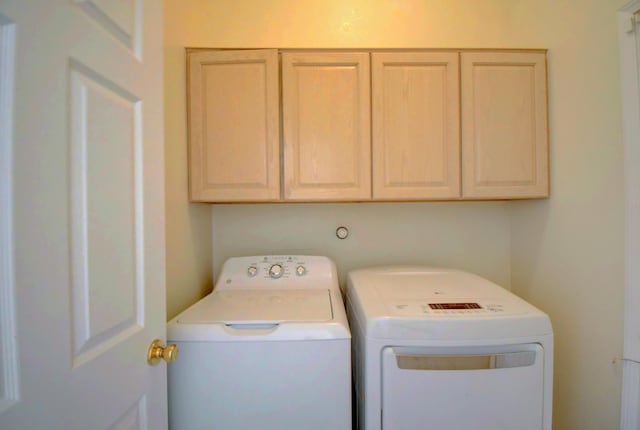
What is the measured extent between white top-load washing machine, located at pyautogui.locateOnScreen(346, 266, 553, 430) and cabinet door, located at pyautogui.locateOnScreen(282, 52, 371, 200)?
2.27 ft

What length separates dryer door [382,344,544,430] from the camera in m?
0.92

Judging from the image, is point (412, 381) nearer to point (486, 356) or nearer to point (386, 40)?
point (486, 356)

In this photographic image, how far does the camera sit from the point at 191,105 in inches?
51.8

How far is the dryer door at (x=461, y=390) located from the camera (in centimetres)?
92

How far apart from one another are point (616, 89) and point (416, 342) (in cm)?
126

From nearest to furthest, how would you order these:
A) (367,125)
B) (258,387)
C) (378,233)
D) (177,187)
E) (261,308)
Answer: (258,387) → (261,308) → (177,187) → (367,125) → (378,233)

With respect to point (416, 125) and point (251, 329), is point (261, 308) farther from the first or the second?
point (416, 125)

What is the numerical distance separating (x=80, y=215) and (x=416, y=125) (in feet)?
4.49

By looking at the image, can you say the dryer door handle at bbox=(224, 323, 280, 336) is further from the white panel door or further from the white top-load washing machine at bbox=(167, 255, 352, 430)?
the white panel door

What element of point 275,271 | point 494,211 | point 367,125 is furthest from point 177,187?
point 494,211

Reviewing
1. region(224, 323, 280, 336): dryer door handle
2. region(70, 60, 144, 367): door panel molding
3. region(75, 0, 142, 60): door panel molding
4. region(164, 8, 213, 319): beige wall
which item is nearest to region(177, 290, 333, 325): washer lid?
region(224, 323, 280, 336): dryer door handle

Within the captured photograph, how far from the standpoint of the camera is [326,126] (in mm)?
1347

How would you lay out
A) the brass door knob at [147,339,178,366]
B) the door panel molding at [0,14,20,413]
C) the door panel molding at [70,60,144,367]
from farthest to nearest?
1. the brass door knob at [147,339,178,366]
2. the door panel molding at [70,60,144,367]
3. the door panel molding at [0,14,20,413]

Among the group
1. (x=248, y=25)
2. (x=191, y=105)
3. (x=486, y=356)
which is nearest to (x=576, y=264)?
(x=486, y=356)
